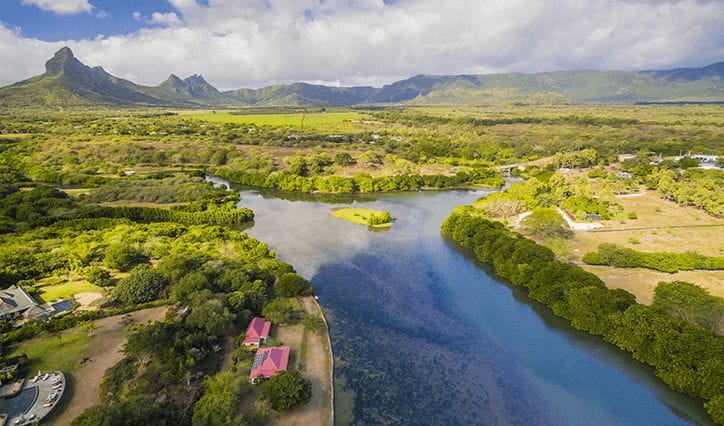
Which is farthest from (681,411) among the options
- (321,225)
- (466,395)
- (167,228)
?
(167,228)

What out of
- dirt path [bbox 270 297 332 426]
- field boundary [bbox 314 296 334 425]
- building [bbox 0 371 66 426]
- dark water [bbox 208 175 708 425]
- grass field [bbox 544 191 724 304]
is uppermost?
building [bbox 0 371 66 426]

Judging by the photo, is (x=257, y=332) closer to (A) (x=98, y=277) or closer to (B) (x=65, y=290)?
(A) (x=98, y=277)

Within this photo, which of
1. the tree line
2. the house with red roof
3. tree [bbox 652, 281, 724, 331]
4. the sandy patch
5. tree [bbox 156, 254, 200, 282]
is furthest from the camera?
the tree line

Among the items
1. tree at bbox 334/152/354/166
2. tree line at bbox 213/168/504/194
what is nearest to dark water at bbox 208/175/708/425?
tree line at bbox 213/168/504/194

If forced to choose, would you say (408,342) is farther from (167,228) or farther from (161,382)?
(167,228)

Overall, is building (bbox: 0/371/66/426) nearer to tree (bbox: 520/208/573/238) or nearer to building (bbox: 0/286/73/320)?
building (bbox: 0/286/73/320)

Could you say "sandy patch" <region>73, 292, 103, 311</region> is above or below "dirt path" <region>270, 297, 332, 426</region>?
above

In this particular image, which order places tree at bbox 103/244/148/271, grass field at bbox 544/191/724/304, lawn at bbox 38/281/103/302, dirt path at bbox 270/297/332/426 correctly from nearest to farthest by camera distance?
dirt path at bbox 270/297/332/426 → lawn at bbox 38/281/103/302 → grass field at bbox 544/191/724/304 → tree at bbox 103/244/148/271
